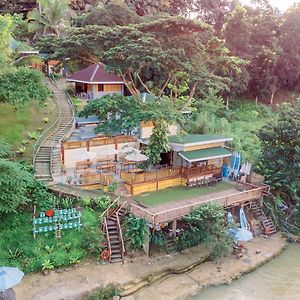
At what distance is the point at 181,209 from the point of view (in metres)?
19.3

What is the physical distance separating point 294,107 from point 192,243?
11581 millimetres

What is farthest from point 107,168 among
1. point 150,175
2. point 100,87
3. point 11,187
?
point 100,87

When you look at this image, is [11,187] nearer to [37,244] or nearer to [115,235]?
[37,244]

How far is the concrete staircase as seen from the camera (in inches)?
884

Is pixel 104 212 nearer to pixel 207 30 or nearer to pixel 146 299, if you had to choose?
pixel 146 299

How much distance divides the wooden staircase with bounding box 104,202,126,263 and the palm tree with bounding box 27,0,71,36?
99.8ft

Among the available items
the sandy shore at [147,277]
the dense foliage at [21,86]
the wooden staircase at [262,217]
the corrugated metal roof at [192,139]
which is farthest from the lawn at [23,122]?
the wooden staircase at [262,217]

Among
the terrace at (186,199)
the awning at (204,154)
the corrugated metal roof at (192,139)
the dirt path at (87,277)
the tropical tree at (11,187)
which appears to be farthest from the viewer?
the corrugated metal roof at (192,139)

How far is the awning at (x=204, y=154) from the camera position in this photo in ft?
74.9

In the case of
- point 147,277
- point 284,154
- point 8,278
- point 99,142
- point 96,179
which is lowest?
point 147,277

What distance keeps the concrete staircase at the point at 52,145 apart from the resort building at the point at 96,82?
2986mm

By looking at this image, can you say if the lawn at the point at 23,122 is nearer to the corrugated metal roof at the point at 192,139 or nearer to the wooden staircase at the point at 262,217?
the corrugated metal roof at the point at 192,139

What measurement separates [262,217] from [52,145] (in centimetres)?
1354

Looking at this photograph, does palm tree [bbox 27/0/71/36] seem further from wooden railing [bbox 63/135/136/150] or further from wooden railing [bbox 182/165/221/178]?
wooden railing [bbox 182/165/221/178]
